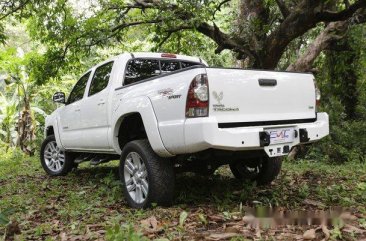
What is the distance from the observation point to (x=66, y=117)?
690 cm

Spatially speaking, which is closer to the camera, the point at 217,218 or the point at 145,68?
the point at 217,218

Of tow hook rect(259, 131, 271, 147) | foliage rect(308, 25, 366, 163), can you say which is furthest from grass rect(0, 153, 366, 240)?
foliage rect(308, 25, 366, 163)

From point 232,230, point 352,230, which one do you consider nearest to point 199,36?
point 232,230

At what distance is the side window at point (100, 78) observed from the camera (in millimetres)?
5828

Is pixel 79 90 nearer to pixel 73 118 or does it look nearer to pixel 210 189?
pixel 73 118

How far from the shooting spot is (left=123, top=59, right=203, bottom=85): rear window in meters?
5.63

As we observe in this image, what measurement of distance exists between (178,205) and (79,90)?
10.2 ft

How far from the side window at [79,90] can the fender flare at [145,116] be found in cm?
161

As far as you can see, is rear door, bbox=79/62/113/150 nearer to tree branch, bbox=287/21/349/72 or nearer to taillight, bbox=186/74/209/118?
taillight, bbox=186/74/209/118

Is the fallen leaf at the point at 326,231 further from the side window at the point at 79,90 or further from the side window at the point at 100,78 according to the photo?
the side window at the point at 79,90

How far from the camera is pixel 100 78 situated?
6066 mm

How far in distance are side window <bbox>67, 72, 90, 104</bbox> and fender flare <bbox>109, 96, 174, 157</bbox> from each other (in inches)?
63.3

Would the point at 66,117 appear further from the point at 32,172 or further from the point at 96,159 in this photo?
the point at 32,172

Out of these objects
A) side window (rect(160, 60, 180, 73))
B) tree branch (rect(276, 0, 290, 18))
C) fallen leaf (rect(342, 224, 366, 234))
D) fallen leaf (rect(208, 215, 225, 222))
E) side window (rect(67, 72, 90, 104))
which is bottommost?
fallen leaf (rect(208, 215, 225, 222))
